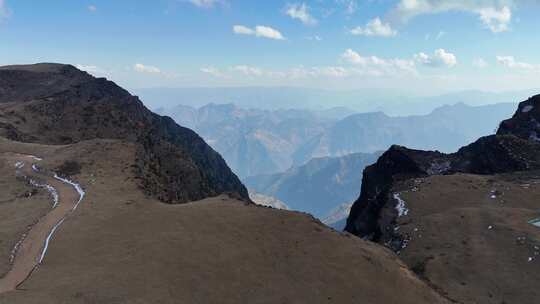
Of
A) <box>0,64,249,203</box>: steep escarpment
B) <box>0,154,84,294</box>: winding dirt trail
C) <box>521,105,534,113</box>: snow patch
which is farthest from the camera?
<box>521,105,534,113</box>: snow patch

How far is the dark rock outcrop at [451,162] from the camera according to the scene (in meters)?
90.7

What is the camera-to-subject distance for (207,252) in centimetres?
3816

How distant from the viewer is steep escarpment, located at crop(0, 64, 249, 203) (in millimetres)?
81250

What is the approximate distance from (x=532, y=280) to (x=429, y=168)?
61617 mm

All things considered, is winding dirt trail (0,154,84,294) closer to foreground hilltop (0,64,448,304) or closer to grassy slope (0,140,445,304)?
foreground hilltop (0,64,448,304)

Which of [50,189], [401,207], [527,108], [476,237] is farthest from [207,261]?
[527,108]

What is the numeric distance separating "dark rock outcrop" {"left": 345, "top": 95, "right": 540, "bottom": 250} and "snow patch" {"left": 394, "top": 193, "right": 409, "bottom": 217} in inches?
35.1

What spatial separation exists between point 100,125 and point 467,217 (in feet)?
288

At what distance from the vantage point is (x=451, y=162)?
112m

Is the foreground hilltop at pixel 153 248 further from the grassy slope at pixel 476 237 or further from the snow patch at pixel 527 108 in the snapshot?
the snow patch at pixel 527 108

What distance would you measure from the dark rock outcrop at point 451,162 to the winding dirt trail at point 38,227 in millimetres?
48842

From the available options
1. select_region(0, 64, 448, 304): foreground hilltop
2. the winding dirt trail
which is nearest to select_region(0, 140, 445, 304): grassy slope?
select_region(0, 64, 448, 304): foreground hilltop

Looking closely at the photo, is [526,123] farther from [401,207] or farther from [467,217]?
[467,217]

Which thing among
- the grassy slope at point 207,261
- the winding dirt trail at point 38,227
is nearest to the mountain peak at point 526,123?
the grassy slope at point 207,261
